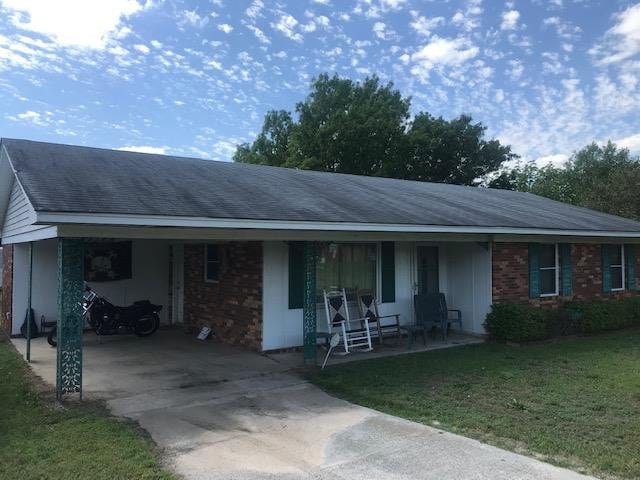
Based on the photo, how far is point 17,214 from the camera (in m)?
10.0

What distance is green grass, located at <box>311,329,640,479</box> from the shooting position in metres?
4.98

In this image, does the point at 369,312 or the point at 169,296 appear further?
the point at 169,296

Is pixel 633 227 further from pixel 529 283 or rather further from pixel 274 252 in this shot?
pixel 274 252

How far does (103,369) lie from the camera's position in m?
8.34

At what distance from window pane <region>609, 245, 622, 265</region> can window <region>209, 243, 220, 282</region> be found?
9.80 metres

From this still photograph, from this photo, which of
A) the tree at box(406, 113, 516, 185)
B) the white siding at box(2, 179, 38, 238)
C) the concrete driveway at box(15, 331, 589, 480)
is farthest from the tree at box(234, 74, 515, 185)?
the concrete driveway at box(15, 331, 589, 480)

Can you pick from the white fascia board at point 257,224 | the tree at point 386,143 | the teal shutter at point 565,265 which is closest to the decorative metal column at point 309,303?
the white fascia board at point 257,224

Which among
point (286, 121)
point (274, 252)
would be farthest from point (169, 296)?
point (286, 121)

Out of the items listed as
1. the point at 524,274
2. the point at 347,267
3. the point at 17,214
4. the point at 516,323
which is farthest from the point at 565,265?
the point at 17,214

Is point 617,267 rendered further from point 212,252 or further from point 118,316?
point 118,316

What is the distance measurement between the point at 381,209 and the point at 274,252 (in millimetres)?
2080

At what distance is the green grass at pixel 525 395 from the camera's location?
4977 millimetres

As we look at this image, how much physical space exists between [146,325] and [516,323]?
24.9 ft

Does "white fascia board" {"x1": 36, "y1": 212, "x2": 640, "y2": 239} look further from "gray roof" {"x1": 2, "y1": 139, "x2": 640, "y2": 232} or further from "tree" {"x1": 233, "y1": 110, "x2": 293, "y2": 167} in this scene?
"tree" {"x1": 233, "y1": 110, "x2": 293, "y2": 167}
